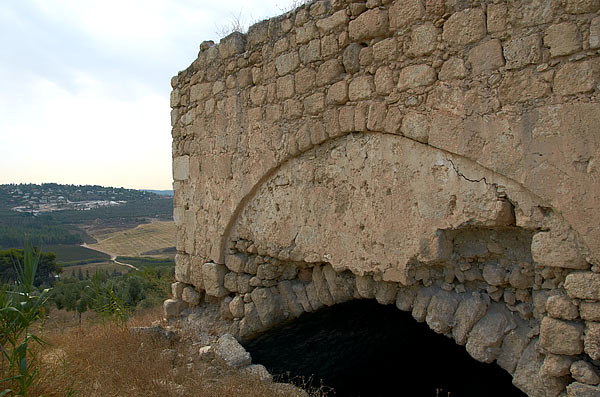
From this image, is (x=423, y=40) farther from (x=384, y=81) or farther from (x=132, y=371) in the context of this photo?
(x=132, y=371)

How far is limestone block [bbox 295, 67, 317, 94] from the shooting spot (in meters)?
3.68

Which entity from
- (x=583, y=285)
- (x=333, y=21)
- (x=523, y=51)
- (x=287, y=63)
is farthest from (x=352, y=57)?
(x=583, y=285)

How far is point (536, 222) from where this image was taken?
2.48 m

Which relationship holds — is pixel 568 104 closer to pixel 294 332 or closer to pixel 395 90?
pixel 395 90

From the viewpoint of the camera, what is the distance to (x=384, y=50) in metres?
3.18

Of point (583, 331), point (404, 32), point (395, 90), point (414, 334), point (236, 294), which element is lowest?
Answer: point (414, 334)

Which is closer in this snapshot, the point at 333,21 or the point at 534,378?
the point at 534,378

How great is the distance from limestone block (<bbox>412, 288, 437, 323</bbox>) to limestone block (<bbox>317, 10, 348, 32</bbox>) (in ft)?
6.93

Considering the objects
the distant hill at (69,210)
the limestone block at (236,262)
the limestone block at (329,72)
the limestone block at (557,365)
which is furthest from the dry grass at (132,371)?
the distant hill at (69,210)

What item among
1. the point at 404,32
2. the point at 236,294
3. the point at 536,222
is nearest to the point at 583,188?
the point at 536,222

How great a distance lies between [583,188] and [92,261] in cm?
3689

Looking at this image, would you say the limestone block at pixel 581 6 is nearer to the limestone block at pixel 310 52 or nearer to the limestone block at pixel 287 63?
the limestone block at pixel 310 52

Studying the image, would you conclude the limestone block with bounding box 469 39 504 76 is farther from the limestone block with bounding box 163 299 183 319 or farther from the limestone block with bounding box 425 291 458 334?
the limestone block with bounding box 163 299 183 319

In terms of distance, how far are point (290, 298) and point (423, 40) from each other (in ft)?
8.31
